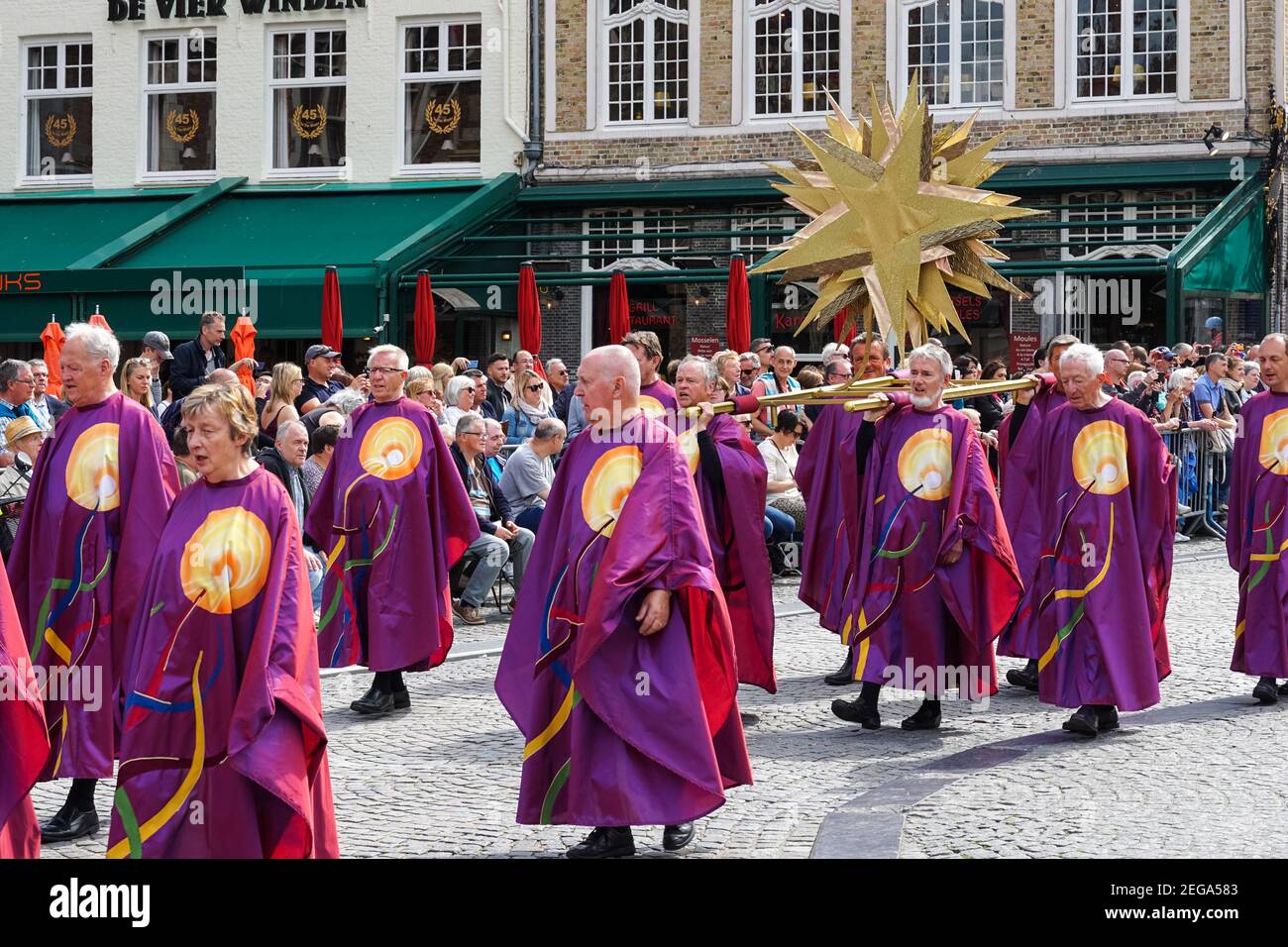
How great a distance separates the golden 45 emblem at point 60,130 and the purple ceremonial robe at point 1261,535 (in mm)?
20282

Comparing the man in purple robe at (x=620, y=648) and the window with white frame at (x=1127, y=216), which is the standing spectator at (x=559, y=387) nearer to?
the window with white frame at (x=1127, y=216)

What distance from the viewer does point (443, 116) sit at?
2500 centimetres

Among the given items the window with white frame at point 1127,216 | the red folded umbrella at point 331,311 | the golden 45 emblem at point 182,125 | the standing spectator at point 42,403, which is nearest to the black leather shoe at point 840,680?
the standing spectator at point 42,403

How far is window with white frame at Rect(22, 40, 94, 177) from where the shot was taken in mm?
26453

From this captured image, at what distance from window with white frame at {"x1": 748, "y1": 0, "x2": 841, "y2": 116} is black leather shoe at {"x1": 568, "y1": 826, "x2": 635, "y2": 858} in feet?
58.1

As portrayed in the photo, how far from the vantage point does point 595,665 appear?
6508 millimetres

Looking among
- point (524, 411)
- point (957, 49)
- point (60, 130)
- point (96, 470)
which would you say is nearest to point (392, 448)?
point (96, 470)

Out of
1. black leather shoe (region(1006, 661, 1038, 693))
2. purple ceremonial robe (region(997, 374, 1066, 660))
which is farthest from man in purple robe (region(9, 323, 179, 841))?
black leather shoe (region(1006, 661, 1038, 693))

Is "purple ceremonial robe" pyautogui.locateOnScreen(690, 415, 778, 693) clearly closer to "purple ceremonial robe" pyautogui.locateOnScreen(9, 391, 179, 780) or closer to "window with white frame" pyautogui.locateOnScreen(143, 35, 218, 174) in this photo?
"purple ceremonial robe" pyautogui.locateOnScreen(9, 391, 179, 780)

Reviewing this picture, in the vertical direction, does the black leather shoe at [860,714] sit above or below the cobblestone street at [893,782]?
above

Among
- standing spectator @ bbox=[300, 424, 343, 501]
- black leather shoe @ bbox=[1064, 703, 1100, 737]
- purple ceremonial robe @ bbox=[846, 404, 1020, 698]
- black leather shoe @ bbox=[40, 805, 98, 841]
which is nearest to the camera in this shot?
black leather shoe @ bbox=[40, 805, 98, 841]

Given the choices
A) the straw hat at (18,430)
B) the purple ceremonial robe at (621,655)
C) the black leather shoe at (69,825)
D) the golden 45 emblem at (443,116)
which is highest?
the golden 45 emblem at (443,116)

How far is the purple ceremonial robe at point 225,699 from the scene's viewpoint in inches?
212

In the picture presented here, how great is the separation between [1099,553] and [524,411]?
6566 mm
